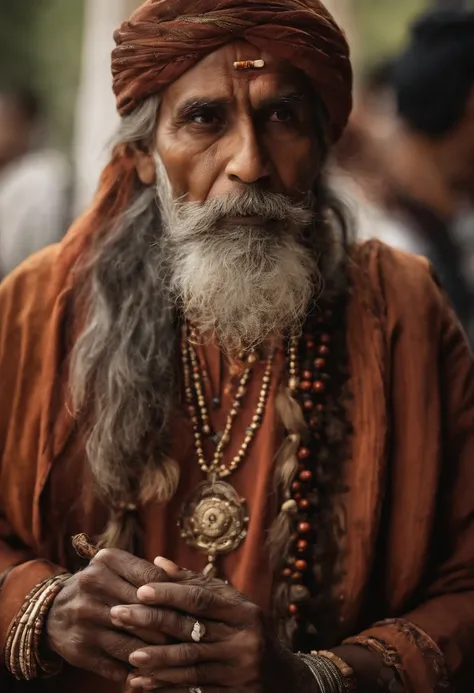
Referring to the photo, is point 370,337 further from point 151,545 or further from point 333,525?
point 151,545

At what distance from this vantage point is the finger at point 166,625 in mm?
1682

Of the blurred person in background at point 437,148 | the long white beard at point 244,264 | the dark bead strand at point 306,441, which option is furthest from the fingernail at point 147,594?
the blurred person in background at point 437,148

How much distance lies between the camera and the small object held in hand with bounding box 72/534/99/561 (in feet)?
6.07

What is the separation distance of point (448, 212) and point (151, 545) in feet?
6.62

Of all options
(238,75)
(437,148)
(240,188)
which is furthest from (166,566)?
(437,148)

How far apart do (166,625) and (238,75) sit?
1199 mm

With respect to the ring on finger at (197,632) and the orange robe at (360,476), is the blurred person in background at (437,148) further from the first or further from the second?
the ring on finger at (197,632)

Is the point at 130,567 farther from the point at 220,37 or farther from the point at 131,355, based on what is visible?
the point at 220,37

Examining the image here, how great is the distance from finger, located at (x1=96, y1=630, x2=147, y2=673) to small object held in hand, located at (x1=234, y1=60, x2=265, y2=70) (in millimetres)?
1249

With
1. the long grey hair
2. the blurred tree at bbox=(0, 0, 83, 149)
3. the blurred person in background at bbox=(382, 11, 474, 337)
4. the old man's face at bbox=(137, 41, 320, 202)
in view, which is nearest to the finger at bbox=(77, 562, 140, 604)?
the long grey hair

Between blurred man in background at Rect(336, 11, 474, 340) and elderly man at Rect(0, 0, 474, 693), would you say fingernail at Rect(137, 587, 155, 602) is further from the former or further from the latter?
blurred man in background at Rect(336, 11, 474, 340)

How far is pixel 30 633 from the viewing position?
1846mm

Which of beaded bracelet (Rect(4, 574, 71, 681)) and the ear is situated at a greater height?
the ear

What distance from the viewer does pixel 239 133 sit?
6.39ft
